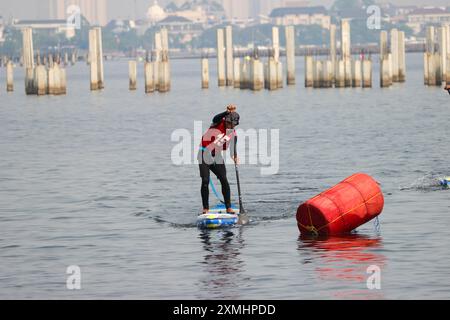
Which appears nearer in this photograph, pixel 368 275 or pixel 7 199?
pixel 368 275

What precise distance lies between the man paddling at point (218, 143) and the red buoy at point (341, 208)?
196cm

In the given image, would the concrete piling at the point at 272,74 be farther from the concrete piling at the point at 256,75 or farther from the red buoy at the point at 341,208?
the red buoy at the point at 341,208

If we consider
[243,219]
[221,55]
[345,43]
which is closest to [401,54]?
[345,43]

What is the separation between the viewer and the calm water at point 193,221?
21266mm

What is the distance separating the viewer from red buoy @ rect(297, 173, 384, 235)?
25062mm

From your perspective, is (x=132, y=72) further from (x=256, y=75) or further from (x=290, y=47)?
(x=290, y=47)

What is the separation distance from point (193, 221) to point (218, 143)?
2.71 m

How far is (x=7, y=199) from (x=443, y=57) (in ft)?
203

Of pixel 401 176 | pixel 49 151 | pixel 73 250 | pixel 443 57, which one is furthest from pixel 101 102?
pixel 73 250

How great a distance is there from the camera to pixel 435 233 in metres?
25.8

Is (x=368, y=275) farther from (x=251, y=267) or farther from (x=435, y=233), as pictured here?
(x=435, y=233)

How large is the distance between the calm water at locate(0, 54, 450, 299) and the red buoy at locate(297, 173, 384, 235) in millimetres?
349

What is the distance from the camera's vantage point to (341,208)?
2520cm

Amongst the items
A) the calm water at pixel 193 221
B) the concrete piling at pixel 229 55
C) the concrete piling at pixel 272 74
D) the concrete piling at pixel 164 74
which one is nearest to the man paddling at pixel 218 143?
the calm water at pixel 193 221
